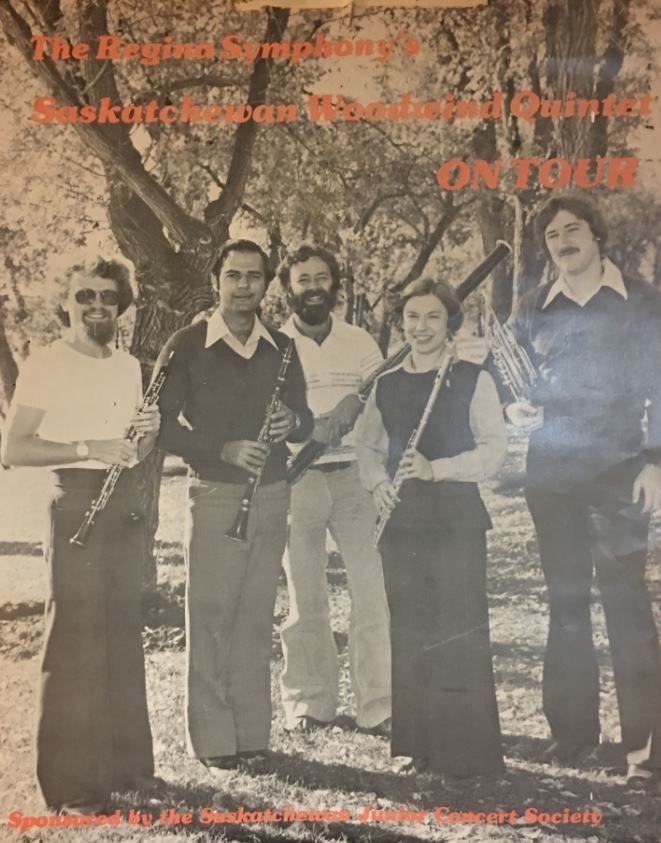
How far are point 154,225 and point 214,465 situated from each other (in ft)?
2.22

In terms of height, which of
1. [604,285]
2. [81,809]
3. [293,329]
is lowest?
[81,809]

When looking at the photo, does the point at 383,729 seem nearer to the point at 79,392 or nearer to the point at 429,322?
the point at 429,322

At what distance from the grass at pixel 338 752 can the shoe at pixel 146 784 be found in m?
0.02

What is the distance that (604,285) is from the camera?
183 cm

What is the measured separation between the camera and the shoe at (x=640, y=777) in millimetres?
1772

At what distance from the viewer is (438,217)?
1831 millimetres

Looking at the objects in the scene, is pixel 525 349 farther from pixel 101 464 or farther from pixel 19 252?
pixel 19 252

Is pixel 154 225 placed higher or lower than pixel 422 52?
lower

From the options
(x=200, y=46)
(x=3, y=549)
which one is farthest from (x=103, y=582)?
(x=200, y=46)

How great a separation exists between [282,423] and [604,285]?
3.10 ft

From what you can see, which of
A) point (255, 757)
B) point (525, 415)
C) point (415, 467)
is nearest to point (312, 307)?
point (415, 467)

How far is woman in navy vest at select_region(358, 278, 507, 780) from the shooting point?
1778 millimetres

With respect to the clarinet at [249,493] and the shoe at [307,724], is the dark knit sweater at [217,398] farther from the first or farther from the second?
the shoe at [307,724]

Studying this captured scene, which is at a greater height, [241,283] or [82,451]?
[241,283]
